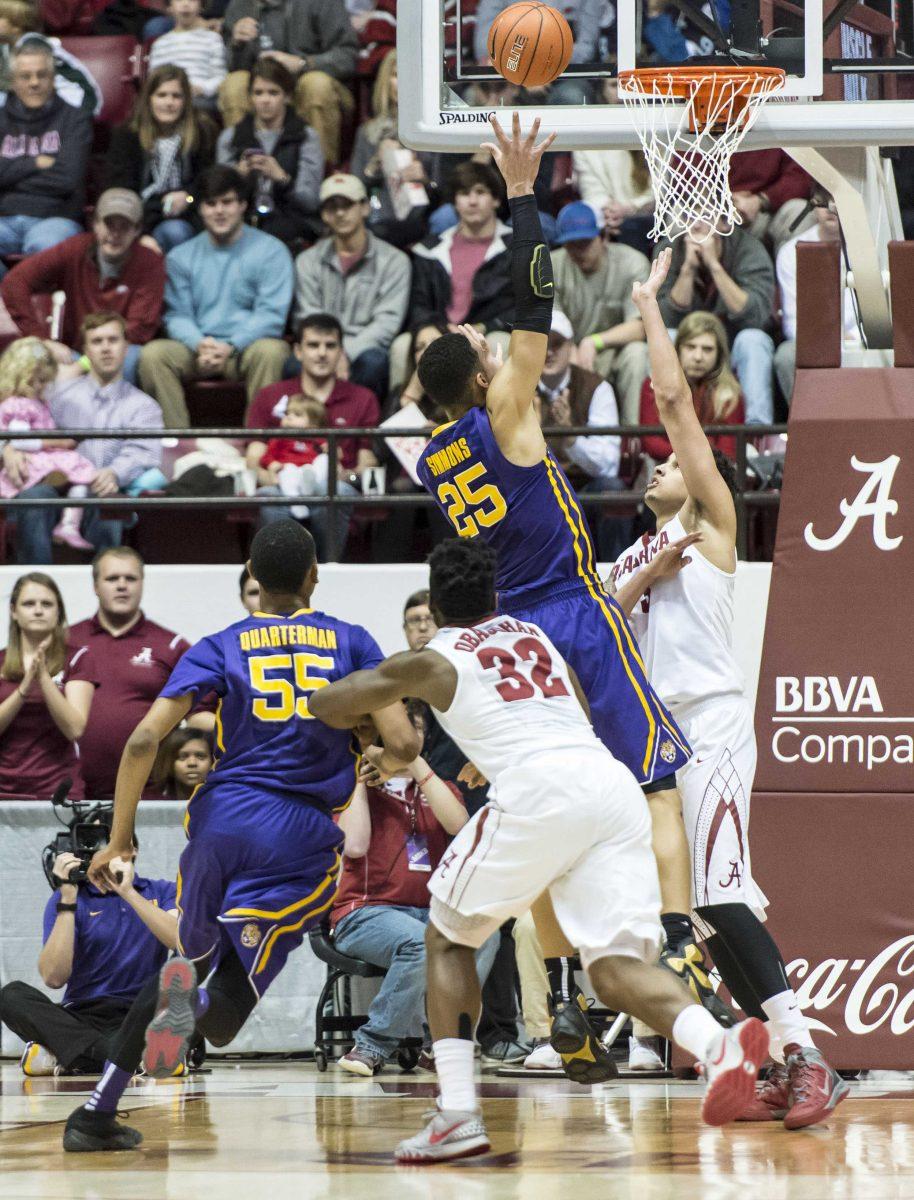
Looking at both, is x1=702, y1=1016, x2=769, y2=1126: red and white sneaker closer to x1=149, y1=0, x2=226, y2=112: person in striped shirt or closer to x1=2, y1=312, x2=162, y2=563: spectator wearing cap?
x1=2, y1=312, x2=162, y2=563: spectator wearing cap

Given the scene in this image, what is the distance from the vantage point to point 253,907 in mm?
6305

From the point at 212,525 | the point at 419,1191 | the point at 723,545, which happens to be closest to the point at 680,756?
the point at 723,545

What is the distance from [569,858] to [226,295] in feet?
26.1

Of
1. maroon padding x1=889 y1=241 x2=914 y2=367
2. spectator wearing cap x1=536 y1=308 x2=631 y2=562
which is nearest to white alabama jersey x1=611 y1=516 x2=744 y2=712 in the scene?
maroon padding x1=889 y1=241 x2=914 y2=367

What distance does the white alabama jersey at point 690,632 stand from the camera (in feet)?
24.5

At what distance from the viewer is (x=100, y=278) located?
12805 millimetres

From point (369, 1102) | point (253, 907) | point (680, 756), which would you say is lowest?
point (369, 1102)

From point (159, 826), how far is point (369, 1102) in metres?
2.84

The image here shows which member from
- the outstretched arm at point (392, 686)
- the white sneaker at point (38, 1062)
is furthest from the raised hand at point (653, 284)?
the white sneaker at point (38, 1062)

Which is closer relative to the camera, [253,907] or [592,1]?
[253,907]

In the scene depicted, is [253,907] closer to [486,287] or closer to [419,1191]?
[419,1191]

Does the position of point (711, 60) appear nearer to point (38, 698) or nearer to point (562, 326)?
point (562, 326)

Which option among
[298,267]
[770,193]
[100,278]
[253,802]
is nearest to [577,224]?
[770,193]

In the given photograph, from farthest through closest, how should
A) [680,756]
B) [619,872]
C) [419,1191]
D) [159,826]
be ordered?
[159,826], [680,756], [619,872], [419,1191]
